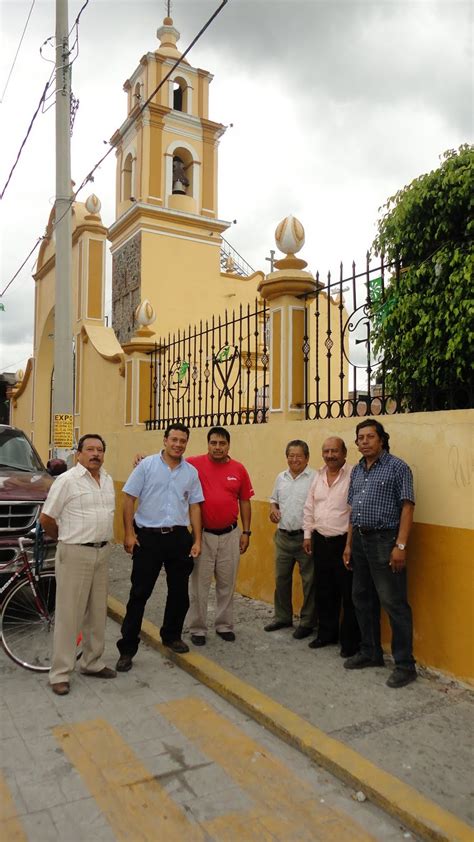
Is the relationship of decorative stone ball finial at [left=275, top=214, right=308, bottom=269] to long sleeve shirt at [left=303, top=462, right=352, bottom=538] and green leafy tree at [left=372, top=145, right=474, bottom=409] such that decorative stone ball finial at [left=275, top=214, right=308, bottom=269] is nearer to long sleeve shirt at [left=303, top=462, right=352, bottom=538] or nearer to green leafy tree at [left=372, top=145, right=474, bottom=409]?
green leafy tree at [left=372, top=145, right=474, bottom=409]

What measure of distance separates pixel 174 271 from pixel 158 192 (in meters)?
2.14

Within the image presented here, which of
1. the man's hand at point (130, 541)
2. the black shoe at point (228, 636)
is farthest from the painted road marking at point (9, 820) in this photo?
the black shoe at point (228, 636)

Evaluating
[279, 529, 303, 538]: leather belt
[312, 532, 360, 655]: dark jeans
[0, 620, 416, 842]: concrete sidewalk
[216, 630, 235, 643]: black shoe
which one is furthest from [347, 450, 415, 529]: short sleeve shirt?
[216, 630, 235, 643]: black shoe

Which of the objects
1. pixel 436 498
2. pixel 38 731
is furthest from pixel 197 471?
pixel 38 731

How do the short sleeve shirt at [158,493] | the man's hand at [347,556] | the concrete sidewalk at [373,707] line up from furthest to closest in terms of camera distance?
the short sleeve shirt at [158,493]
the man's hand at [347,556]
the concrete sidewalk at [373,707]

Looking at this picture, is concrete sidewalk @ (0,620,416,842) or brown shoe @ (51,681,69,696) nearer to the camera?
concrete sidewalk @ (0,620,416,842)

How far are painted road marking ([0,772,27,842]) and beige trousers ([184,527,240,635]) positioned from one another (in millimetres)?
2217

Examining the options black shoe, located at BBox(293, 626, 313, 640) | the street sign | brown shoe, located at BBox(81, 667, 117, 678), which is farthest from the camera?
the street sign

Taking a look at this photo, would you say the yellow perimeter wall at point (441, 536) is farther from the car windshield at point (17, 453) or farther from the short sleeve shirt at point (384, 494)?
the car windshield at point (17, 453)

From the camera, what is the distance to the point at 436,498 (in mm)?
4262

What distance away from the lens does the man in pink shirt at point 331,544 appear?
4617mm

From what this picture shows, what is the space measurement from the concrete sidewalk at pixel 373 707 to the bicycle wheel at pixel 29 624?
44.3 inches

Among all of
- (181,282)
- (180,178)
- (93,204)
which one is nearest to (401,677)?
(93,204)

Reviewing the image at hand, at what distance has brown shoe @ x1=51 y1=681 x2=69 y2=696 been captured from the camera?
4043 millimetres
